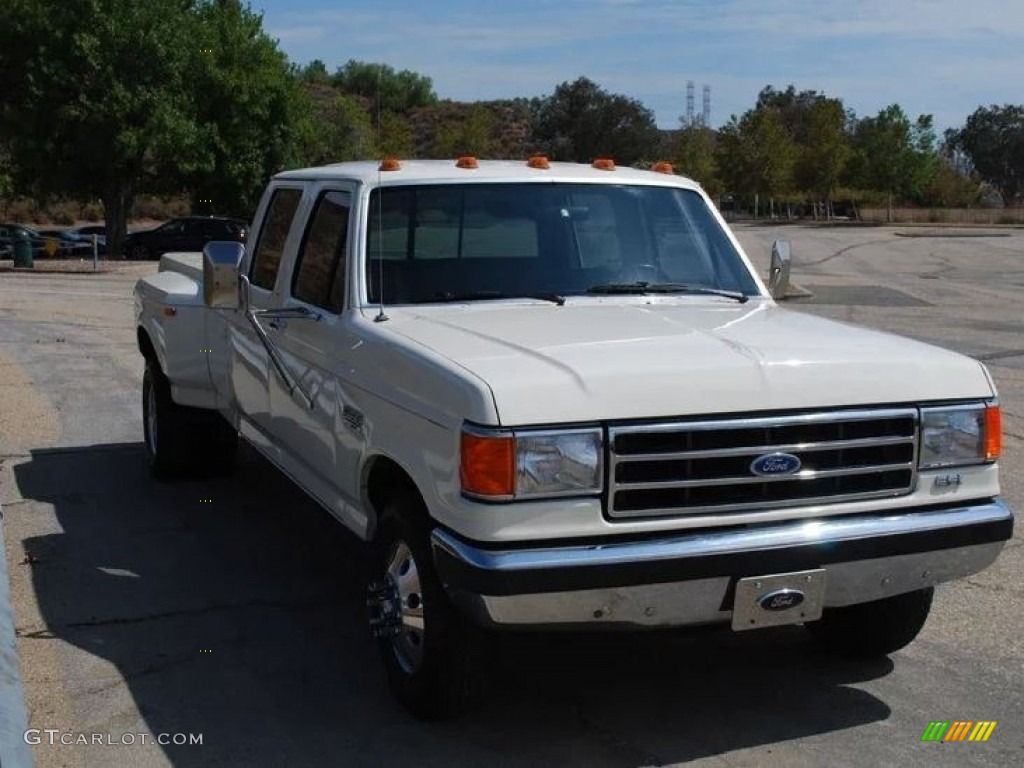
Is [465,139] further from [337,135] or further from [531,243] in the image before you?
[531,243]

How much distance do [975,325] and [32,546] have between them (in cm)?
1555

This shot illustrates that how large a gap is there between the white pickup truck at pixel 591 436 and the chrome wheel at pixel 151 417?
2559mm

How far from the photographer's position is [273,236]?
631 cm

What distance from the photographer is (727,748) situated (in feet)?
14.0

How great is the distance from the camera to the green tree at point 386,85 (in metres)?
104

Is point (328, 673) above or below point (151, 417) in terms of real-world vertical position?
below

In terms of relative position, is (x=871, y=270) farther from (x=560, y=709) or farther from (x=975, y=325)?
(x=560, y=709)

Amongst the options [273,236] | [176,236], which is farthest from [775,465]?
[176,236]

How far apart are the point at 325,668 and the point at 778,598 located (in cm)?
189

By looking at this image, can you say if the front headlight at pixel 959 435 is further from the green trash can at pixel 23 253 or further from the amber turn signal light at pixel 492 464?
the green trash can at pixel 23 253

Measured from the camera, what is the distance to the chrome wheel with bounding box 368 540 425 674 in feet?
14.1

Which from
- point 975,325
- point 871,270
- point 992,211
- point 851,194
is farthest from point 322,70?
point 975,325

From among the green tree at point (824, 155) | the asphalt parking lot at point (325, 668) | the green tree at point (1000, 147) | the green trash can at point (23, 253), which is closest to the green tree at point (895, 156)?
the green tree at point (824, 155)

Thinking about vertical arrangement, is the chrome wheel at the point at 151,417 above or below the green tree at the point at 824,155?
below
